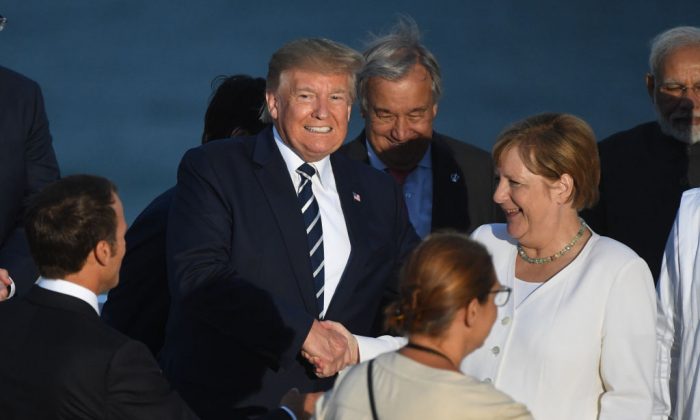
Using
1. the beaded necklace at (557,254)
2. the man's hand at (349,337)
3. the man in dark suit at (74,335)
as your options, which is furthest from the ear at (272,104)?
the man in dark suit at (74,335)

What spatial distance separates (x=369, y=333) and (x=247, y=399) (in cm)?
41

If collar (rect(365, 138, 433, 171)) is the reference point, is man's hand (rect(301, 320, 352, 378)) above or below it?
below

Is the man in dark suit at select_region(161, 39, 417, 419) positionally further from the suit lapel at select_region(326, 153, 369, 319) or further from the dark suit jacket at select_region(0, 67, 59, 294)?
the dark suit jacket at select_region(0, 67, 59, 294)

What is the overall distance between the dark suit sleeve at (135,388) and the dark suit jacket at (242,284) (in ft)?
1.84

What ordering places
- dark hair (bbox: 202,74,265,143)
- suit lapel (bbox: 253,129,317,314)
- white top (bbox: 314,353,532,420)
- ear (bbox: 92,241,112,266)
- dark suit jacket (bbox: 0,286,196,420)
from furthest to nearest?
dark hair (bbox: 202,74,265,143)
suit lapel (bbox: 253,129,317,314)
ear (bbox: 92,241,112,266)
dark suit jacket (bbox: 0,286,196,420)
white top (bbox: 314,353,532,420)

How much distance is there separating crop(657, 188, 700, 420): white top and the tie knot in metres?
0.96

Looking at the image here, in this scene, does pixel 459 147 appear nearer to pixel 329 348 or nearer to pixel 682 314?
pixel 682 314

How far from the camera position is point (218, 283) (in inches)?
127

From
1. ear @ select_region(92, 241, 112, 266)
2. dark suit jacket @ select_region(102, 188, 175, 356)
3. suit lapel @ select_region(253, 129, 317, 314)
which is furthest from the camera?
dark suit jacket @ select_region(102, 188, 175, 356)

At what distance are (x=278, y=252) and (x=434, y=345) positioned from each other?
1.05 metres

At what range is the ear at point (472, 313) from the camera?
2352 millimetres

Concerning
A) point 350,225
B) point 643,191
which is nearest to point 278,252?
point 350,225

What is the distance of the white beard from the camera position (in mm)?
4238

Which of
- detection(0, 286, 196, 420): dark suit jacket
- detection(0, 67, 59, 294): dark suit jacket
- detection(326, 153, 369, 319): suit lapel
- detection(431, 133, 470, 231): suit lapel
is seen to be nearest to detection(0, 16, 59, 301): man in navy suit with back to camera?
detection(0, 67, 59, 294): dark suit jacket
